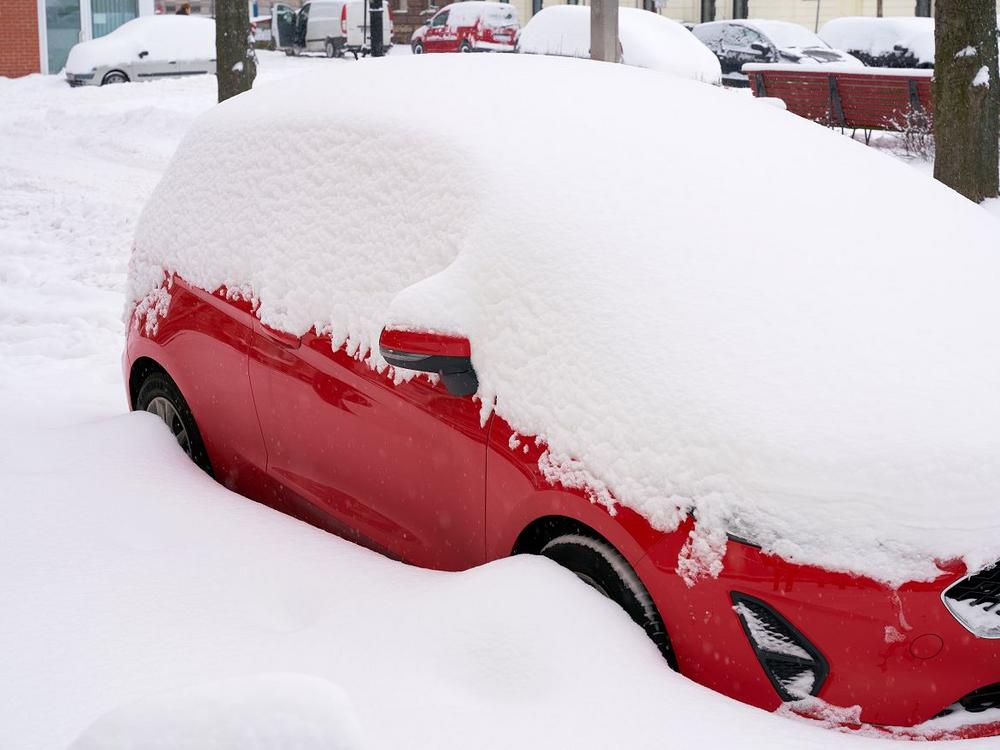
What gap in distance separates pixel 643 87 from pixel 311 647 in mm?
2083

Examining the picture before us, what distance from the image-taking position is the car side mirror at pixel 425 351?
317 cm

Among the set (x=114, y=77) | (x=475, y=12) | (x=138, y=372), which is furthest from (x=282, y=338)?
(x=475, y=12)

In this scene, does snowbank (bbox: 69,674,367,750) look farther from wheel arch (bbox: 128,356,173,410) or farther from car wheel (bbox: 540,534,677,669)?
wheel arch (bbox: 128,356,173,410)

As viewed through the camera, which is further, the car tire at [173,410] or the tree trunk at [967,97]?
the tree trunk at [967,97]

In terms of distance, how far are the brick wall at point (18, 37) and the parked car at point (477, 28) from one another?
1121 cm

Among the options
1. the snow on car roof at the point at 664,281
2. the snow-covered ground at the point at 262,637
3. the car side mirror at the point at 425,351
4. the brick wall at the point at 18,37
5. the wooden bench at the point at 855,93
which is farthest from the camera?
the brick wall at the point at 18,37

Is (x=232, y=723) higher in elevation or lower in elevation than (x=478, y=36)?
lower

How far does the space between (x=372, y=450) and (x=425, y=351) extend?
563 millimetres

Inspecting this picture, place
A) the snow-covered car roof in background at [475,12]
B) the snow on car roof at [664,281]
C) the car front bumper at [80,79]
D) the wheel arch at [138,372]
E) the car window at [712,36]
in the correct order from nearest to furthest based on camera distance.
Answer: the snow on car roof at [664,281]
the wheel arch at [138,372]
the car front bumper at [80,79]
the car window at [712,36]
the snow-covered car roof in background at [475,12]

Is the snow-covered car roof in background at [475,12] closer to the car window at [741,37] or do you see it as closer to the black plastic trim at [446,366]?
the car window at [741,37]

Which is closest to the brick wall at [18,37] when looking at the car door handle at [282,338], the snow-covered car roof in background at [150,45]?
the snow-covered car roof in background at [150,45]

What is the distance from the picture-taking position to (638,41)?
21594mm

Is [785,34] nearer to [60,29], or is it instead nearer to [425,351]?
[60,29]

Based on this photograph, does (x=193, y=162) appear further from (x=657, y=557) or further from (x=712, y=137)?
(x=657, y=557)
